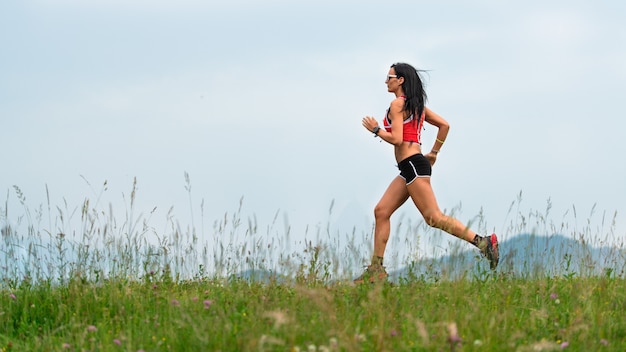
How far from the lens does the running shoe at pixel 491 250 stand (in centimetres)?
912

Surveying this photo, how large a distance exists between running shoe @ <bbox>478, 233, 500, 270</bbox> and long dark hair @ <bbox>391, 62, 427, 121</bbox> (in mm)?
1678

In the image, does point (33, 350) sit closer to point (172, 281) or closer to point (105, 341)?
point (105, 341)

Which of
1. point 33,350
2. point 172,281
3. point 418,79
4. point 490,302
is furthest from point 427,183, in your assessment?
point 33,350

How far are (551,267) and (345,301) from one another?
9.87ft

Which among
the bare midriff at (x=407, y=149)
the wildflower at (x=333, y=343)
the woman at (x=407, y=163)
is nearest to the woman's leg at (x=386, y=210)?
the woman at (x=407, y=163)

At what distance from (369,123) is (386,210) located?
3.41ft

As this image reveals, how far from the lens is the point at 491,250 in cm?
917

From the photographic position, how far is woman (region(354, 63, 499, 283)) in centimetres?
872

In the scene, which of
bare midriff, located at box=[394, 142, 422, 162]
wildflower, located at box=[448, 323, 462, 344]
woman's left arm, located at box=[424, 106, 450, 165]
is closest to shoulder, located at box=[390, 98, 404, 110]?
bare midriff, located at box=[394, 142, 422, 162]

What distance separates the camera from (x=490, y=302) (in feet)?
22.8

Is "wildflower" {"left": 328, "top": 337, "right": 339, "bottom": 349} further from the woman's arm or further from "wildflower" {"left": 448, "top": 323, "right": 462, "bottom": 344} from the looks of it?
the woman's arm

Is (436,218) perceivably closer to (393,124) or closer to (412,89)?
(393,124)

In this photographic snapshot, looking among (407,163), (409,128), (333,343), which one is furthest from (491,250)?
(333,343)

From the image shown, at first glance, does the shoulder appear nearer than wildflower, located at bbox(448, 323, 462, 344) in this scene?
No
